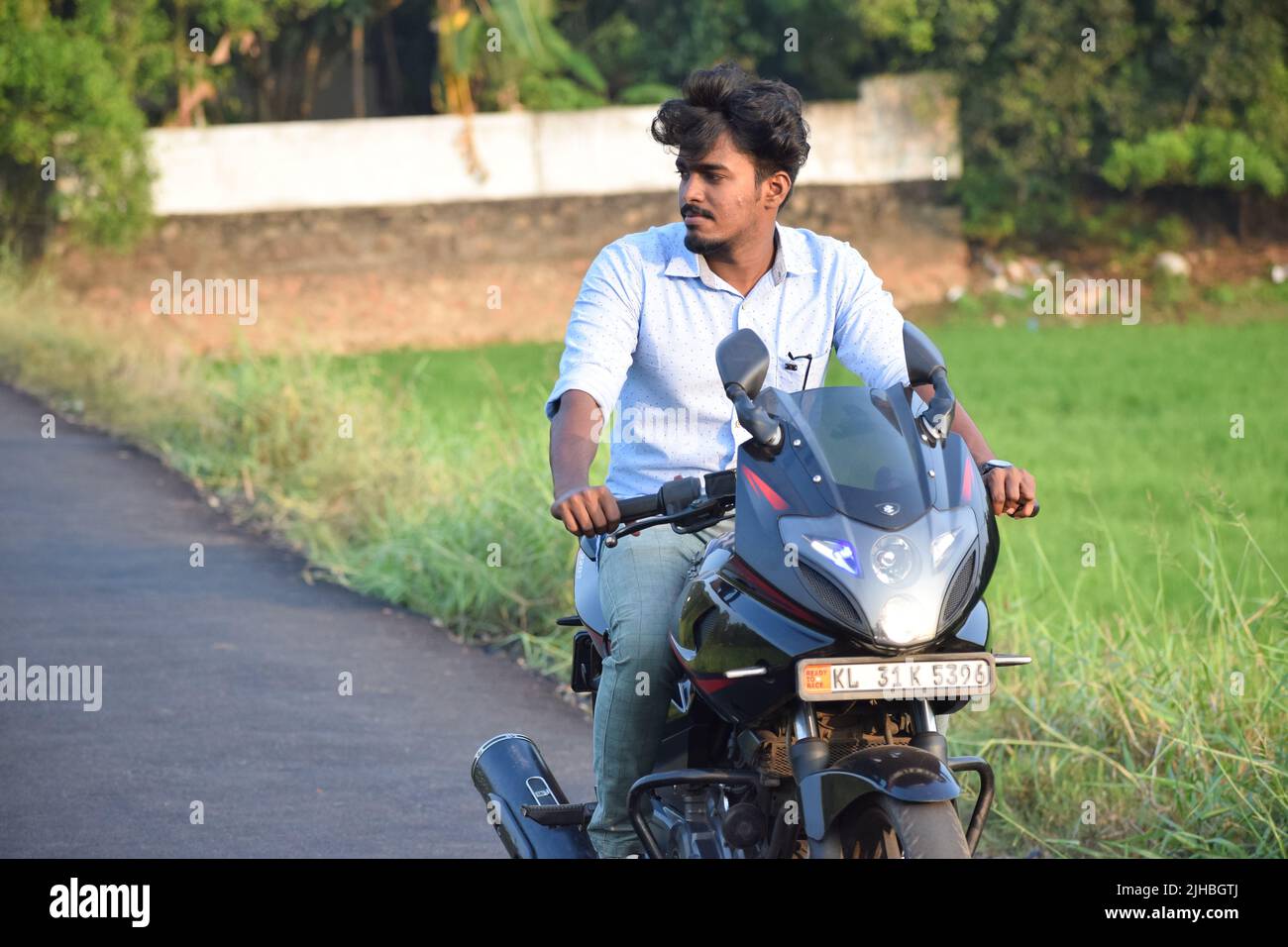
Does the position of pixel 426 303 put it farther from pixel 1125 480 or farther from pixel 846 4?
pixel 1125 480

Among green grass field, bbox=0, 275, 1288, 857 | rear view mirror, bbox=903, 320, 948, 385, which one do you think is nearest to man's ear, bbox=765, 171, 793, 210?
rear view mirror, bbox=903, 320, 948, 385

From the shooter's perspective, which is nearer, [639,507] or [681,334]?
[639,507]

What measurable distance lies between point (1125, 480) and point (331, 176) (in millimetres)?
13898

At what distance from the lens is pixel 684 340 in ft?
13.4

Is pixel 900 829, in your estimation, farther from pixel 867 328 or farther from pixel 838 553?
pixel 867 328

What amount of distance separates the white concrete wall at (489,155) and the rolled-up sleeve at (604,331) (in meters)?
19.9

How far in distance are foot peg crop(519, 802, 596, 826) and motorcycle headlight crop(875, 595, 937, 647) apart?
126 cm

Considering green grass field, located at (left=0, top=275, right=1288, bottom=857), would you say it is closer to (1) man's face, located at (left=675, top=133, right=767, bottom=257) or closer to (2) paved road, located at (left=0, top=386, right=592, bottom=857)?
(2) paved road, located at (left=0, top=386, right=592, bottom=857)

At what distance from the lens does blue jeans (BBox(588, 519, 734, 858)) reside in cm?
377

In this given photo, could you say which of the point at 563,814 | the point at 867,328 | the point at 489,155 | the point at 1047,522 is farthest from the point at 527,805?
the point at 489,155

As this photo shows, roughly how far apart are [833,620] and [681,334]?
1.05 metres

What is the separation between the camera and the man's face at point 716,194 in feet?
13.0

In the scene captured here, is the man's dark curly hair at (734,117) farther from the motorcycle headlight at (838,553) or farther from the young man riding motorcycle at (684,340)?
the motorcycle headlight at (838,553)
